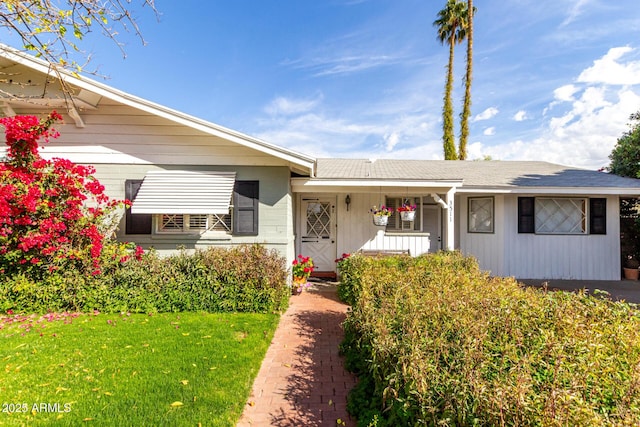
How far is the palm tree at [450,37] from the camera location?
2136cm

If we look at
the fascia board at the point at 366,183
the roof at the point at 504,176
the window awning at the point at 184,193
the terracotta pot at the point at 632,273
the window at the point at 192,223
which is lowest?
the terracotta pot at the point at 632,273

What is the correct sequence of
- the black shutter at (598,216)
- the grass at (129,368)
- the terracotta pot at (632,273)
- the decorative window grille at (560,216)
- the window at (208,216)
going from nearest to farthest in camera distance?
1. the grass at (129,368)
2. the window at (208,216)
3. the black shutter at (598,216)
4. the decorative window grille at (560,216)
5. the terracotta pot at (632,273)

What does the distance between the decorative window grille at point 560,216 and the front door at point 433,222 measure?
2.89 m

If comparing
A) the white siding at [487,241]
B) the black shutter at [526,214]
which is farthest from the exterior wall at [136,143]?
the black shutter at [526,214]

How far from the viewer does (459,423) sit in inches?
69.3

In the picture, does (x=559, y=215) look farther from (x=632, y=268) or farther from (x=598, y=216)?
(x=632, y=268)

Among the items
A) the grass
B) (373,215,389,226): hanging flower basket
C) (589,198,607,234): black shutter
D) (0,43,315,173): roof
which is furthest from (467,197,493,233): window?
the grass

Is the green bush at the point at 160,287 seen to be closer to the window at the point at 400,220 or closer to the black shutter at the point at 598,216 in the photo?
the window at the point at 400,220

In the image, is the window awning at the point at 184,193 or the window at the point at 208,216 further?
the window at the point at 208,216

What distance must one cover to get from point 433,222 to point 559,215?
12.3 feet

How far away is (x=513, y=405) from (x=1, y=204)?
7.63m

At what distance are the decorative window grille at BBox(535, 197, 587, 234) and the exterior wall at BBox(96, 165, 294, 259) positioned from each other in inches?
319

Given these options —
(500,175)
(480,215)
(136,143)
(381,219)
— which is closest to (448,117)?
(500,175)

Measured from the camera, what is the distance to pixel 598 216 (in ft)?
30.0
